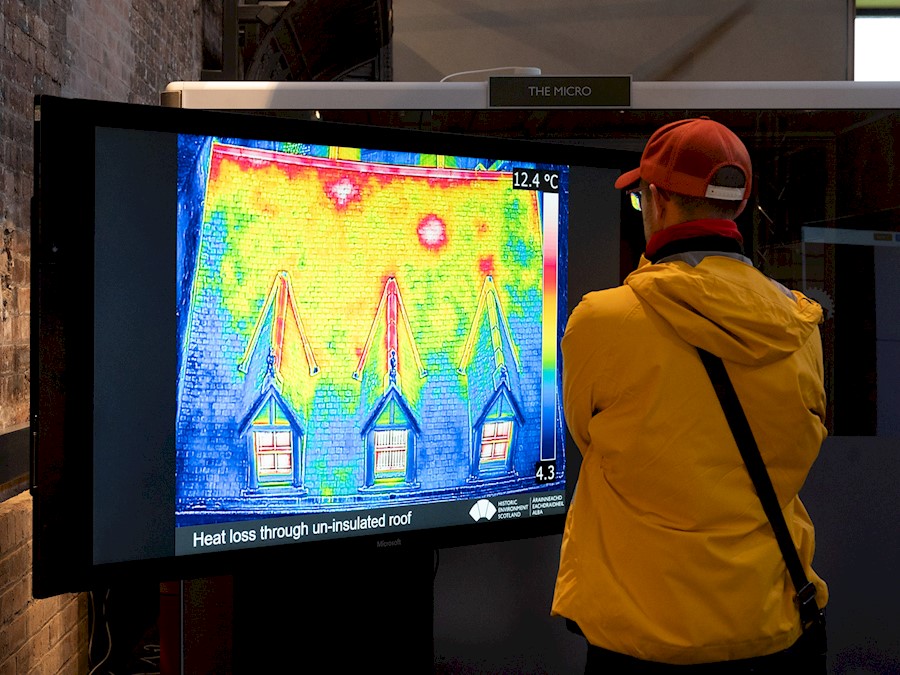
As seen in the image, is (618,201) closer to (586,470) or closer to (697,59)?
(586,470)

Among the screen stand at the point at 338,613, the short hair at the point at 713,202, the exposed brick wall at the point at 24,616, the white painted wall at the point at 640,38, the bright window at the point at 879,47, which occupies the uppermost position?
the bright window at the point at 879,47

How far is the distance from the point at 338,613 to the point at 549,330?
0.58 metres

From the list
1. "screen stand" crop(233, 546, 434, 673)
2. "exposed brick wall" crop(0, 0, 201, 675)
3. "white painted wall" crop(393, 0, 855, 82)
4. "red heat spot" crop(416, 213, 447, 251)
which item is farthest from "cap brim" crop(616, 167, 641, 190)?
"exposed brick wall" crop(0, 0, 201, 675)

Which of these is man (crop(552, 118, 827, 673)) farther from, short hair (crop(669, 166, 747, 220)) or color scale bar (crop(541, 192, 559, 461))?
color scale bar (crop(541, 192, 559, 461))

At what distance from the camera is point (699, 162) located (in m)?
1.34

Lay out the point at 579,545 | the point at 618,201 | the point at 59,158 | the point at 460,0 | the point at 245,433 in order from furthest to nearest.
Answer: the point at 460,0, the point at 618,201, the point at 579,545, the point at 245,433, the point at 59,158

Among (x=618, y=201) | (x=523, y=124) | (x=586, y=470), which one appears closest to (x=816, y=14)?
(x=523, y=124)

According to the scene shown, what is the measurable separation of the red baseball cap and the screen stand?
70 centimetres

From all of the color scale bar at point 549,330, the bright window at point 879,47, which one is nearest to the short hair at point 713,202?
the color scale bar at point 549,330

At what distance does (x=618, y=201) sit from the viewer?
1552 mm

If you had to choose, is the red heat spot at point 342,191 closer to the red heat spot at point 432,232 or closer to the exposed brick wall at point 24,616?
the red heat spot at point 432,232

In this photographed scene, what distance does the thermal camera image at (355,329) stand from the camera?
119 cm

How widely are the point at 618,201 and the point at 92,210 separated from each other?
89 centimetres

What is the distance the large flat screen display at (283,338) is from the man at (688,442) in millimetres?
162
